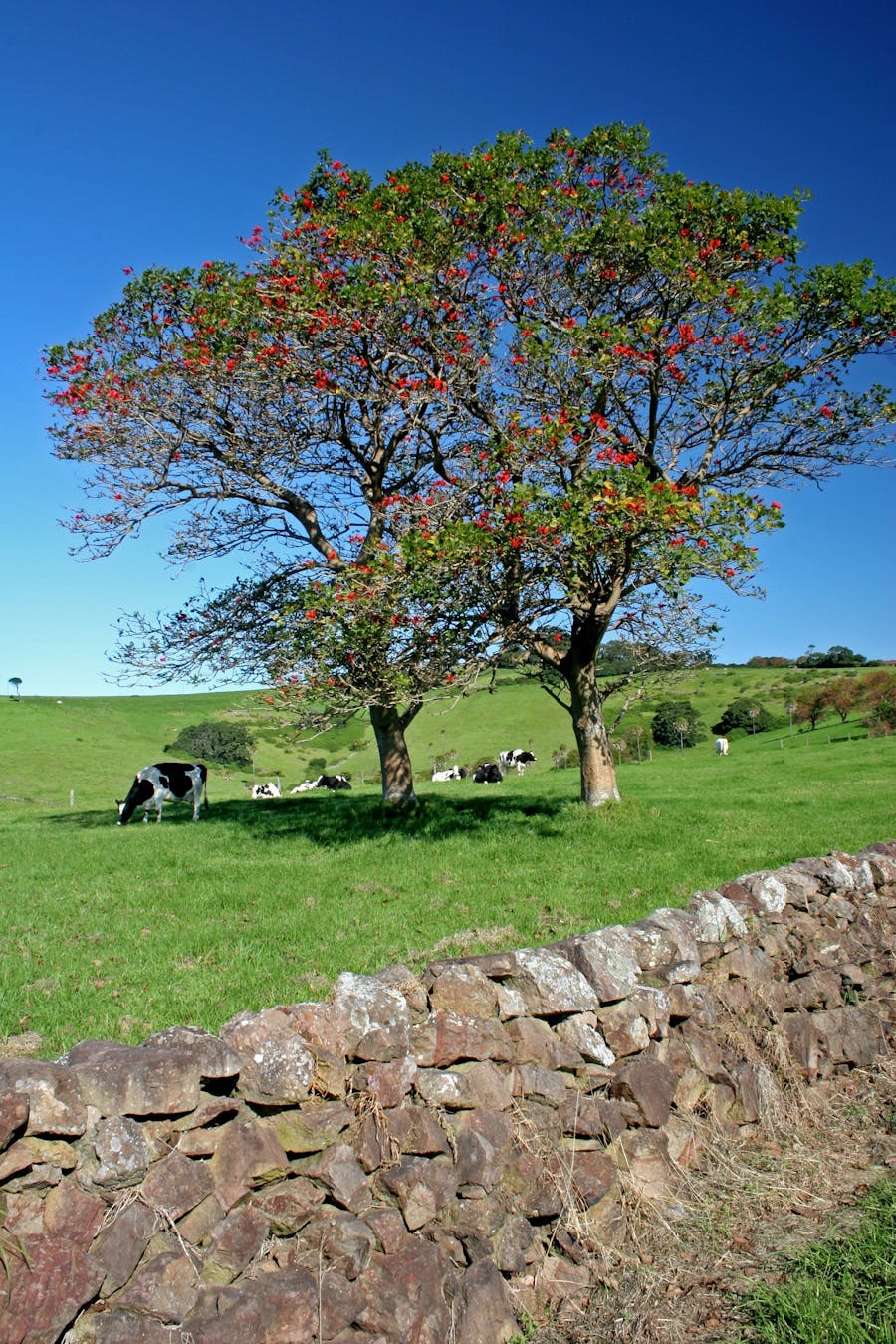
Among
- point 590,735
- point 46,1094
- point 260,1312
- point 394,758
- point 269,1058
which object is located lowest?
point 260,1312

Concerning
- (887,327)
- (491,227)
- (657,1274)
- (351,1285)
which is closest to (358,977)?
(351,1285)

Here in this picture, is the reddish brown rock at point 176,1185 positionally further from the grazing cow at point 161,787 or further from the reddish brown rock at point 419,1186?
the grazing cow at point 161,787

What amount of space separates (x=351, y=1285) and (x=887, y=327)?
18142mm

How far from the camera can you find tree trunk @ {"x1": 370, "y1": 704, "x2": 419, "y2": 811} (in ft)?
69.8

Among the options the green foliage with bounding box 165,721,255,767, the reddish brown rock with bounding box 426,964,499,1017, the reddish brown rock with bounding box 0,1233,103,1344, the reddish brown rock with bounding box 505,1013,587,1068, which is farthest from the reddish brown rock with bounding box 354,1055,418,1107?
the green foliage with bounding box 165,721,255,767

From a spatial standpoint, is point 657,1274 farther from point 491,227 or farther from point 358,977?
point 491,227

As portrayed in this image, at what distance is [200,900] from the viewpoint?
12.8 meters

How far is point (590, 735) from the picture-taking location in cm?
1955

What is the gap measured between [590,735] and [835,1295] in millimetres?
14570

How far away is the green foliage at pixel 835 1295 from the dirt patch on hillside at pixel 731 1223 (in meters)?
0.13

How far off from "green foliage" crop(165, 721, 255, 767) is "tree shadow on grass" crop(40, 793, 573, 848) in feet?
149

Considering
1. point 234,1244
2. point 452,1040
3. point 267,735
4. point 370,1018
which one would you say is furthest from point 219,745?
point 234,1244

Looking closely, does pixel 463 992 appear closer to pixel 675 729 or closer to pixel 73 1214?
pixel 73 1214

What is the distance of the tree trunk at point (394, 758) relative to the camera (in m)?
21.3
